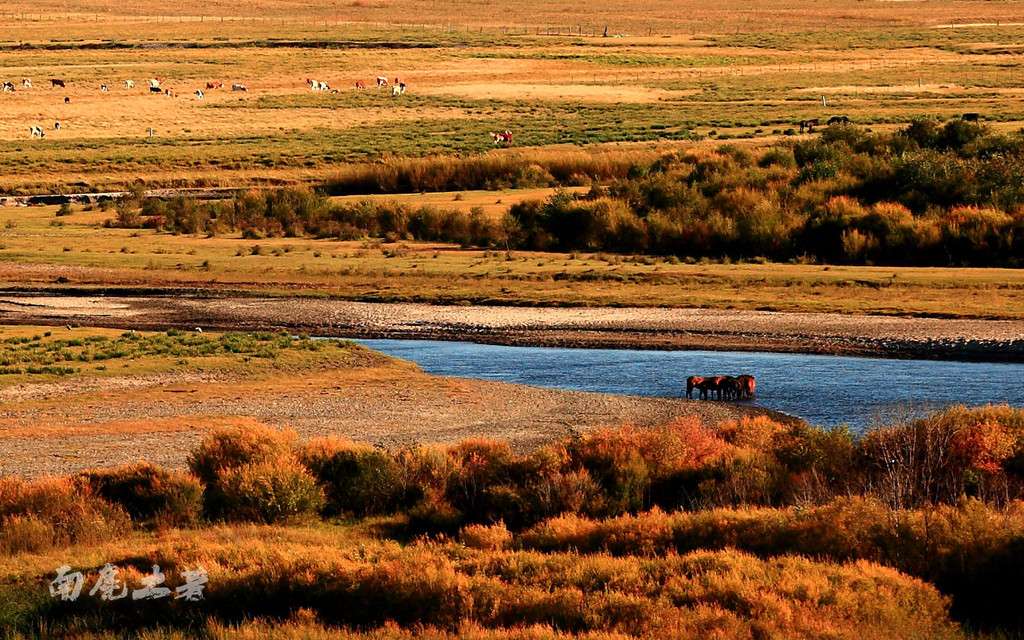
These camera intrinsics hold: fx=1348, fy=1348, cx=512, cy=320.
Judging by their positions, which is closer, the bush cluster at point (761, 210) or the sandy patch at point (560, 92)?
the bush cluster at point (761, 210)

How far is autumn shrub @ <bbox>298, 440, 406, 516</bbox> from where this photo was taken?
1769 centimetres

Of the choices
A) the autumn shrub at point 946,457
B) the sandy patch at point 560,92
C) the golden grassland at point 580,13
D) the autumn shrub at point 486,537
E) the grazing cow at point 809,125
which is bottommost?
the autumn shrub at point 486,537

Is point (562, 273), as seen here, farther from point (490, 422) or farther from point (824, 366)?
point (490, 422)

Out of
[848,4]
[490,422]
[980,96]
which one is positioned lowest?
[490,422]

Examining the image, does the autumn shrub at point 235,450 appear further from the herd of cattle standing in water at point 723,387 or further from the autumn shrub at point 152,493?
the herd of cattle standing in water at point 723,387

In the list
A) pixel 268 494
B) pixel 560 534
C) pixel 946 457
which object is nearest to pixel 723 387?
pixel 946 457

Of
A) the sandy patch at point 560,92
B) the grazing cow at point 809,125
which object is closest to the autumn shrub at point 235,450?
the grazing cow at point 809,125

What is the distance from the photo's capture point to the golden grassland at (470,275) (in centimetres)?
3309

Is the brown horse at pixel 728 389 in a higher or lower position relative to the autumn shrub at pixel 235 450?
lower

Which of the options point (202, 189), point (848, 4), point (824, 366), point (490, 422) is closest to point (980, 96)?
point (202, 189)

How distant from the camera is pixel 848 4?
180 meters

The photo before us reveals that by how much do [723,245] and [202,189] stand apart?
101ft

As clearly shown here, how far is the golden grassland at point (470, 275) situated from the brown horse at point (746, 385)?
28.3 ft

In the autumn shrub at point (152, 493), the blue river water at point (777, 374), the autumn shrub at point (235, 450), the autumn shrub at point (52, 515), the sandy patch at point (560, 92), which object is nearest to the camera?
the autumn shrub at point (52, 515)
